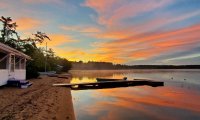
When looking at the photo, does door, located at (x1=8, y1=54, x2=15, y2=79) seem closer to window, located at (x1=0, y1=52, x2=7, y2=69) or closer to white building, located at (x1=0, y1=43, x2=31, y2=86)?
white building, located at (x1=0, y1=43, x2=31, y2=86)

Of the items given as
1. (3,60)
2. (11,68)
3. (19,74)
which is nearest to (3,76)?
(3,60)

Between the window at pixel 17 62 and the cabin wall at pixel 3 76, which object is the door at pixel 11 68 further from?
the window at pixel 17 62

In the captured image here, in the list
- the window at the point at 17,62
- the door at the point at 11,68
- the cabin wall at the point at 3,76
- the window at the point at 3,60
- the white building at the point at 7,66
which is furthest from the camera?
the window at the point at 17,62

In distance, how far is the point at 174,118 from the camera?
15.2m

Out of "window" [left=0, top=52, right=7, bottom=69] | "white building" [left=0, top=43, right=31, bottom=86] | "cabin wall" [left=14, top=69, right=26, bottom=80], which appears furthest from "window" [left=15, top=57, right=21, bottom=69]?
"window" [left=0, top=52, right=7, bottom=69]

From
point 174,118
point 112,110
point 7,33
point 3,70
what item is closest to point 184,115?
point 174,118

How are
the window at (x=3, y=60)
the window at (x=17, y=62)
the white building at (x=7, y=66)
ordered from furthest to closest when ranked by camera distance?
the window at (x=17, y=62)
the window at (x=3, y=60)
the white building at (x=7, y=66)

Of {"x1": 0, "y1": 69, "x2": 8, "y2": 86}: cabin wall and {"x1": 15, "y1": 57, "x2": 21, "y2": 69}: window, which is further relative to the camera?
{"x1": 15, "y1": 57, "x2": 21, "y2": 69}: window

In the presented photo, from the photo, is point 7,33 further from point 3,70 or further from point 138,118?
point 138,118

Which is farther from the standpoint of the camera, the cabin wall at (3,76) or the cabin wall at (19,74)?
the cabin wall at (19,74)

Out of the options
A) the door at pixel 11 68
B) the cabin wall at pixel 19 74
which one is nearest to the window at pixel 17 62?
the cabin wall at pixel 19 74

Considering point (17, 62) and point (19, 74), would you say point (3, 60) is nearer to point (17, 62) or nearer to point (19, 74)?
point (17, 62)

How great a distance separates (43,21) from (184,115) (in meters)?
18.7

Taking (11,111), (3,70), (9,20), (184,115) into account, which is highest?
(9,20)
